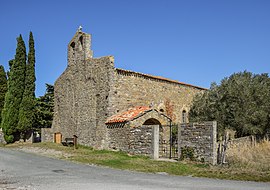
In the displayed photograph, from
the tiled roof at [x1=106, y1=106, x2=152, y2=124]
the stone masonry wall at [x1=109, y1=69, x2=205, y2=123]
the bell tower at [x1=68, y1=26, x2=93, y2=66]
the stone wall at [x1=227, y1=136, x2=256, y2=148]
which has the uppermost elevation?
the bell tower at [x1=68, y1=26, x2=93, y2=66]

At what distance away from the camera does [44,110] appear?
37438 mm

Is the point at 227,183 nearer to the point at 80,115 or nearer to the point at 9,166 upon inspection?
the point at 9,166

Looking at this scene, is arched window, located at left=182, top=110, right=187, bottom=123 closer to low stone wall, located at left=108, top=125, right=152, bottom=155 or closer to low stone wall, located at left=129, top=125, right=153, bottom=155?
low stone wall, located at left=108, top=125, right=152, bottom=155

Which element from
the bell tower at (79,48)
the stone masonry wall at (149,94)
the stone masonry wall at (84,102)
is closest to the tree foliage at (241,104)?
the stone masonry wall at (149,94)

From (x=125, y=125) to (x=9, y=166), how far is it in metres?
8.41

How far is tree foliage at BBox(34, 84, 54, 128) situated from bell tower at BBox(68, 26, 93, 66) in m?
10.5

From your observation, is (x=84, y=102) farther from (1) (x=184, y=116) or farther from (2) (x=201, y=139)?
(2) (x=201, y=139)

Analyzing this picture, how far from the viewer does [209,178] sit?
11.5 metres

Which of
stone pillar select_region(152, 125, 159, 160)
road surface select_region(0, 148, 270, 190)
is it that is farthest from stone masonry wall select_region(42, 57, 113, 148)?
road surface select_region(0, 148, 270, 190)

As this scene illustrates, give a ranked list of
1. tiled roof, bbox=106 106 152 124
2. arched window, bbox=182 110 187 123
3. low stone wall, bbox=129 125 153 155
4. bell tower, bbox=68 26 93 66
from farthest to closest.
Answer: arched window, bbox=182 110 187 123 → bell tower, bbox=68 26 93 66 → tiled roof, bbox=106 106 152 124 → low stone wall, bbox=129 125 153 155

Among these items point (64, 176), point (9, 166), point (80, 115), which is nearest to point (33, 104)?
point (80, 115)

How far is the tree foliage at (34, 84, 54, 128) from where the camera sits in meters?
36.2

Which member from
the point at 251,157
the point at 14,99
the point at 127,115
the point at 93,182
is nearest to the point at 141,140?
the point at 127,115

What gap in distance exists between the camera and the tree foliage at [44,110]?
3619cm
